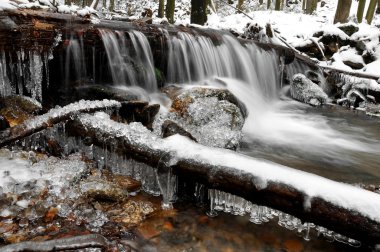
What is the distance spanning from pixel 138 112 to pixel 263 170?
2.71 meters

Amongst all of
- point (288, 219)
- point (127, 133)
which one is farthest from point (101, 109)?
point (288, 219)

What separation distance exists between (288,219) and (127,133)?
1.74 meters

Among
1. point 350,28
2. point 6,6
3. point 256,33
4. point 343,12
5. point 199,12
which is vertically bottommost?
point 256,33

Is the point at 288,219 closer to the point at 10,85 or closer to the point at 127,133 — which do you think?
the point at 127,133

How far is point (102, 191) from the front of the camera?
313cm

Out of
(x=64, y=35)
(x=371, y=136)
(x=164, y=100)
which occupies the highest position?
(x=64, y=35)

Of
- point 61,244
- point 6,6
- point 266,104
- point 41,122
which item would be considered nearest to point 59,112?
point 41,122

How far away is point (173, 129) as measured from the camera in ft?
12.0

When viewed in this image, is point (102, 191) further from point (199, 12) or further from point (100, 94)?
point (199, 12)

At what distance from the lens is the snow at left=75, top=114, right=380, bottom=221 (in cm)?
244

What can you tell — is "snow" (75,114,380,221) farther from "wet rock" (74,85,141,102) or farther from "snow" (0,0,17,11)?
"snow" (0,0,17,11)

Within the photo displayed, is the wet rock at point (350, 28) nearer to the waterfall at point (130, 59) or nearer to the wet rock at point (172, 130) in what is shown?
the waterfall at point (130, 59)

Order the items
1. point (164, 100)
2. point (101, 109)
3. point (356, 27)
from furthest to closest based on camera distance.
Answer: point (356, 27), point (164, 100), point (101, 109)

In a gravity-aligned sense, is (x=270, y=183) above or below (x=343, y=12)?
below
